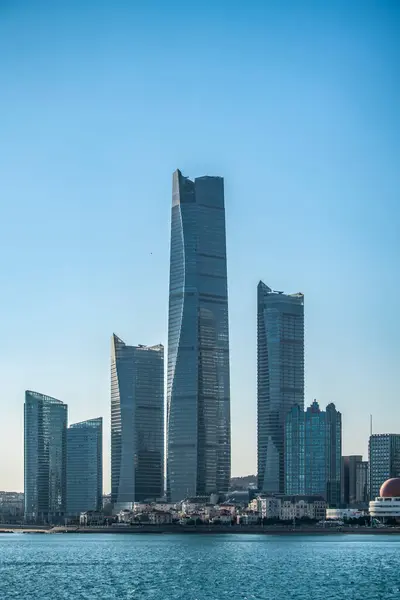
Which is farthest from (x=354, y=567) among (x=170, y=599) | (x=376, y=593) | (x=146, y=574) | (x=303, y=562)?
(x=170, y=599)

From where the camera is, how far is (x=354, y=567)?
148 m

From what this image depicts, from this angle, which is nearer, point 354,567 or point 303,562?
point 354,567

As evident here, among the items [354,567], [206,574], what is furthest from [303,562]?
[206,574]

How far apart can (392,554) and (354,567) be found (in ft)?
107

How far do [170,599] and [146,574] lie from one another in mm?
28046

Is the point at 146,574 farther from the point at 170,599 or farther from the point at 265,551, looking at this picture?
the point at 265,551

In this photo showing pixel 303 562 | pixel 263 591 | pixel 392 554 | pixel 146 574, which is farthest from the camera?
pixel 392 554

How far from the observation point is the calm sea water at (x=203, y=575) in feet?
370

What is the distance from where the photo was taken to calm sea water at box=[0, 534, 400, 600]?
370 ft

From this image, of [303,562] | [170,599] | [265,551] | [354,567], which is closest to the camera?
[170,599]

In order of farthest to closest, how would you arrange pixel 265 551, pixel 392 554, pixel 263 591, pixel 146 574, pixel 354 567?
pixel 265 551 < pixel 392 554 < pixel 354 567 < pixel 146 574 < pixel 263 591

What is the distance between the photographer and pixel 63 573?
13962cm

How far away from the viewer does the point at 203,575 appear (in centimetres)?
13462

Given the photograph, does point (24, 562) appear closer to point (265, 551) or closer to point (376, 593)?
point (265, 551)
